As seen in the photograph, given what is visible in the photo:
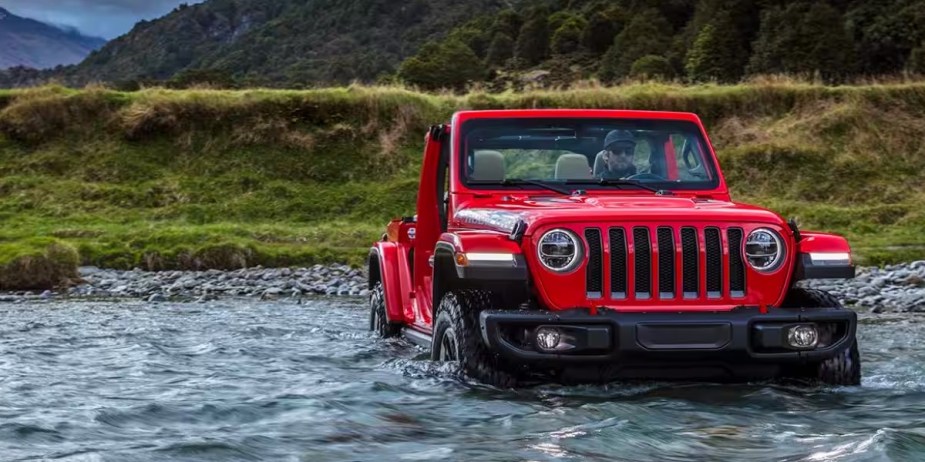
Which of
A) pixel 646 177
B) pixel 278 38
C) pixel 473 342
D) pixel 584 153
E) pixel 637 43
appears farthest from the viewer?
pixel 278 38

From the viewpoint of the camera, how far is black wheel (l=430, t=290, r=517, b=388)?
645 cm

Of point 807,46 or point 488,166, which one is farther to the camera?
point 807,46

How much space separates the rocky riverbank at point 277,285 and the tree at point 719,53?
44263 millimetres

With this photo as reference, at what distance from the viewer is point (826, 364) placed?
6699 mm

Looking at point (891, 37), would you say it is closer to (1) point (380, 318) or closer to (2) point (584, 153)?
(1) point (380, 318)

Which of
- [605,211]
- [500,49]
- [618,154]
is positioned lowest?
[605,211]

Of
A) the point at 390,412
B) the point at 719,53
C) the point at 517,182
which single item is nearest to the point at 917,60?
the point at 719,53

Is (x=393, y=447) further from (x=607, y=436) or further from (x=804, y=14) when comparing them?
(x=804, y=14)

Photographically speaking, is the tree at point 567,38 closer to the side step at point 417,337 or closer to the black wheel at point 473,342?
the side step at point 417,337

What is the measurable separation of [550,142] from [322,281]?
32.9 ft

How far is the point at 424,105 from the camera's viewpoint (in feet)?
96.9

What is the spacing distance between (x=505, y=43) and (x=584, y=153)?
82.9 meters

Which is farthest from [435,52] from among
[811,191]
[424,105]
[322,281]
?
[322,281]

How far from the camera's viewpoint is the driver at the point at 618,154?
7957mm
